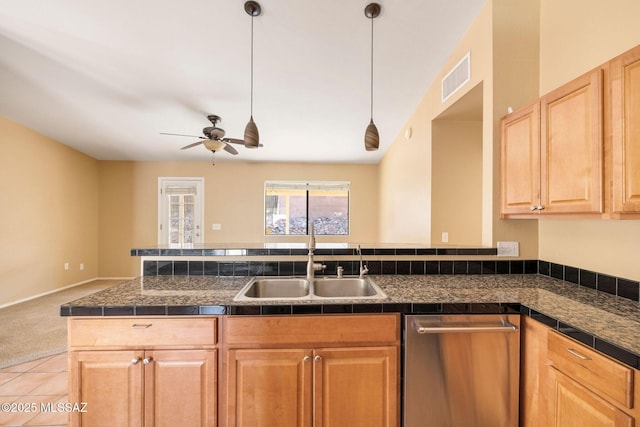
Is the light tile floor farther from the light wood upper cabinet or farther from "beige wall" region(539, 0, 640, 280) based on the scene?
"beige wall" region(539, 0, 640, 280)

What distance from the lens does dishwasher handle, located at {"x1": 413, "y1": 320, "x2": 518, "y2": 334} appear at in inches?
46.1

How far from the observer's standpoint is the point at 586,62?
148 cm

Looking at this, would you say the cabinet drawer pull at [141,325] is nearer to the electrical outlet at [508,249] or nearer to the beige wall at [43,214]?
the electrical outlet at [508,249]

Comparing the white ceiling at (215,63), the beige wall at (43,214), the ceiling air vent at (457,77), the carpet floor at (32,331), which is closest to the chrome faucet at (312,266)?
the white ceiling at (215,63)

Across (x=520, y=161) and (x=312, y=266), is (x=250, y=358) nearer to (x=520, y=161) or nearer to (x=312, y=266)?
(x=312, y=266)

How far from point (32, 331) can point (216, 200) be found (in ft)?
10.2

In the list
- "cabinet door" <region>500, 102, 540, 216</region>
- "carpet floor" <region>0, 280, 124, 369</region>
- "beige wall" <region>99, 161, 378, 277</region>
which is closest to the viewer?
"cabinet door" <region>500, 102, 540, 216</region>

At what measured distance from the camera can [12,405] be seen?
1.76m

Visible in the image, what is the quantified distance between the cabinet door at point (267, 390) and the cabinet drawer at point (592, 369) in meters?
1.03

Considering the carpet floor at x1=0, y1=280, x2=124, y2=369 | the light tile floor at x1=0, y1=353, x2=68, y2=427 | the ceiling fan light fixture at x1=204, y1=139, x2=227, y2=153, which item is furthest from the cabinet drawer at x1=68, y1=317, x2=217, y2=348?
the ceiling fan light fixture at x1=204, y1=139, x2=227, y2=153

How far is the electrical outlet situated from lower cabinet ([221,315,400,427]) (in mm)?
1147

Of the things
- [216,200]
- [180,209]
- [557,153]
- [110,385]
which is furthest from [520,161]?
[180,209]

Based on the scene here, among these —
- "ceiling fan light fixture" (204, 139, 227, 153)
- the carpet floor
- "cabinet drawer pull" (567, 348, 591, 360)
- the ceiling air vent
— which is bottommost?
the carpet floor

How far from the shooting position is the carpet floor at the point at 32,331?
2352 mm
